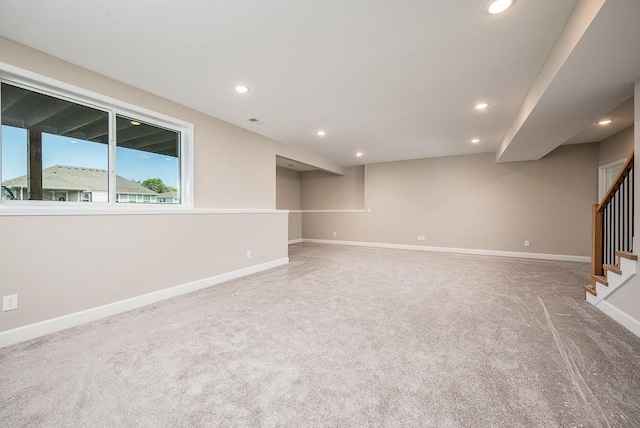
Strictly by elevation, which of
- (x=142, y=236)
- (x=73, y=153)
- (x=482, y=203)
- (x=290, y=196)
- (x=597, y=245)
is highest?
(x=73, y=153)

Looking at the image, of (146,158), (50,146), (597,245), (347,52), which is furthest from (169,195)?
(597,245)

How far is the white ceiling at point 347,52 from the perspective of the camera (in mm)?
1824

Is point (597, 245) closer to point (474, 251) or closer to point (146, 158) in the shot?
point (474, 251)

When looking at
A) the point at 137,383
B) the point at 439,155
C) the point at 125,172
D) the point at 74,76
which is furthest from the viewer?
the point at 439,155

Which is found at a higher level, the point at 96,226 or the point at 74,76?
the point at 74,76

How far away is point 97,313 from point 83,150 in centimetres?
165

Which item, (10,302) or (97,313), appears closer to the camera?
(10,302)

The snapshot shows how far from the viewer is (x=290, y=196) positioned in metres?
8.45

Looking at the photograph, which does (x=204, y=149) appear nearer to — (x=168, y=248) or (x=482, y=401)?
(x=168, y=248)

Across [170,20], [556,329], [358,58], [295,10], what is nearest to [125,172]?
[170,20]

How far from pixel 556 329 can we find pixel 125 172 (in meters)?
4.66

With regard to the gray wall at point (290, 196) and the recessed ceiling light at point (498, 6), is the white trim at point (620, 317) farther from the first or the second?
the gray wall at point (290, 196)

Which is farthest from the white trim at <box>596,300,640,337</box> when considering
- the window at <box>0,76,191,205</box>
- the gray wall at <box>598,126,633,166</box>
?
the window at <box>0,76,191,205</box>

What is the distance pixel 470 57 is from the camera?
93.7 inches
